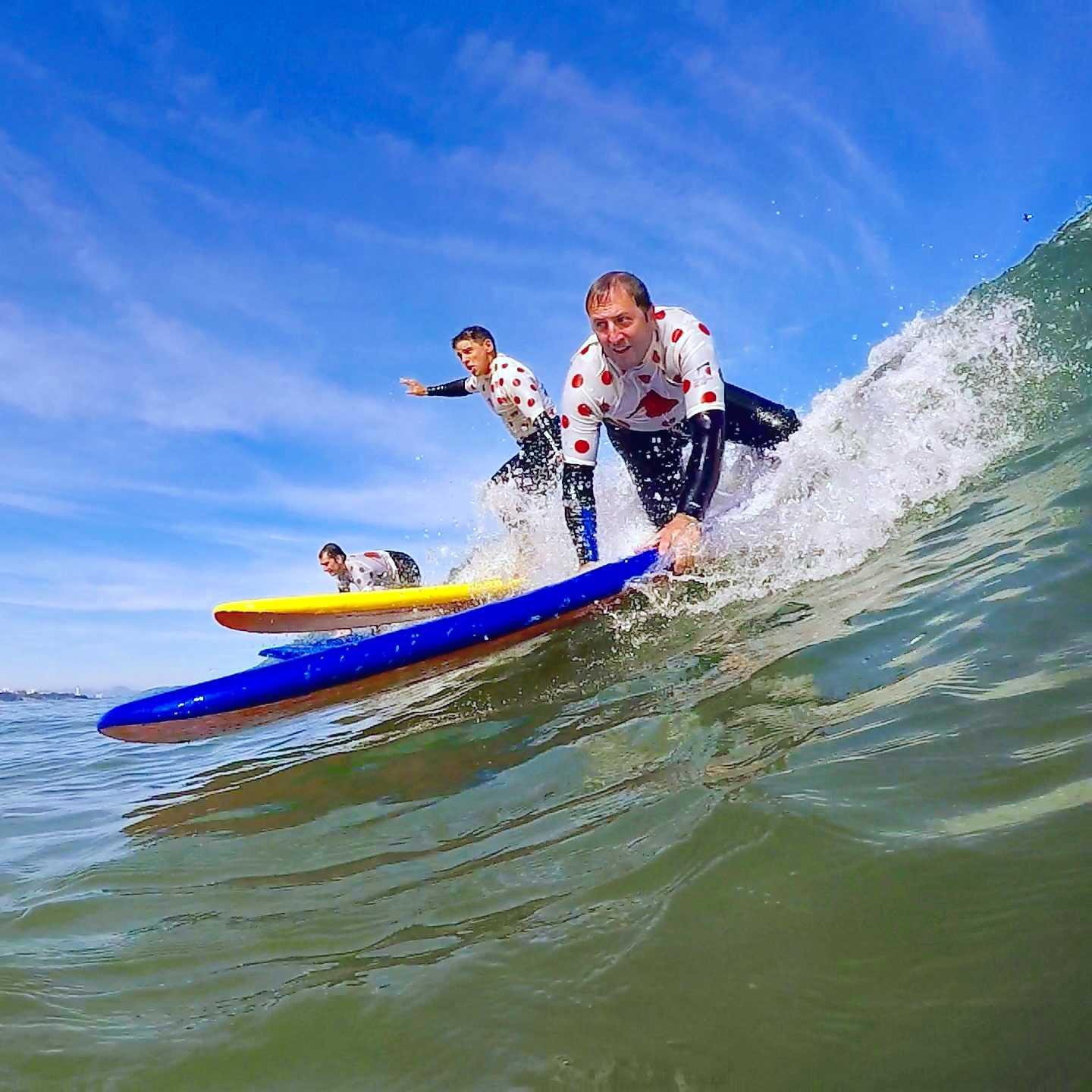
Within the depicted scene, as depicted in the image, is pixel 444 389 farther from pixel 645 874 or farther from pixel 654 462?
pixel 645 874

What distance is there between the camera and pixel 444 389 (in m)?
7.69

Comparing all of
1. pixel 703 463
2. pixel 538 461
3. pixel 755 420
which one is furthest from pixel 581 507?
pixel 538 461

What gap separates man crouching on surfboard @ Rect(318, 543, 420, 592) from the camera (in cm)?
988

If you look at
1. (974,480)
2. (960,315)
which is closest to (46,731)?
(974,480)

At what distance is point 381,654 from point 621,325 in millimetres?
2161

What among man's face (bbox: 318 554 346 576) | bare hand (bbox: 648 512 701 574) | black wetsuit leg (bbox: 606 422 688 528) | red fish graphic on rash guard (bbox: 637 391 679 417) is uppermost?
man's face (bbox: 318 554 346 576)

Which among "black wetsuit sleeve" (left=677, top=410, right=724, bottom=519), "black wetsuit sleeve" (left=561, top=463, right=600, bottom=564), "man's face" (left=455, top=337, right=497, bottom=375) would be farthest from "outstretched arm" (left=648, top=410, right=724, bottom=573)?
"man's face" (left=455, top=337, right=497, bottom=375)

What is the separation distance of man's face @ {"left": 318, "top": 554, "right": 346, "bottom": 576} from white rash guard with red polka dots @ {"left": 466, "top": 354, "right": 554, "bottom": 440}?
3791 millimetres

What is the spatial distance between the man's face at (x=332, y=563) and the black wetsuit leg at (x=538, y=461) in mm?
3606

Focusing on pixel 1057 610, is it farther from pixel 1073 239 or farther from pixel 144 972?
pixel 1073 239

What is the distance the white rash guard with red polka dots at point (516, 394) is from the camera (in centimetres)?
661

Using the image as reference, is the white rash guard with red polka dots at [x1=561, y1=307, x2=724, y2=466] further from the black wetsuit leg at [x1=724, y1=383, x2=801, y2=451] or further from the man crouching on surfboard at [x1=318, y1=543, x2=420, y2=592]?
the man crouching on surfboard at [x1=318, y1=543, x2=420, y2=592]

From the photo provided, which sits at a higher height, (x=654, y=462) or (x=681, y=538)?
(x=654, y=462)

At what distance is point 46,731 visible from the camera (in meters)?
9.45
